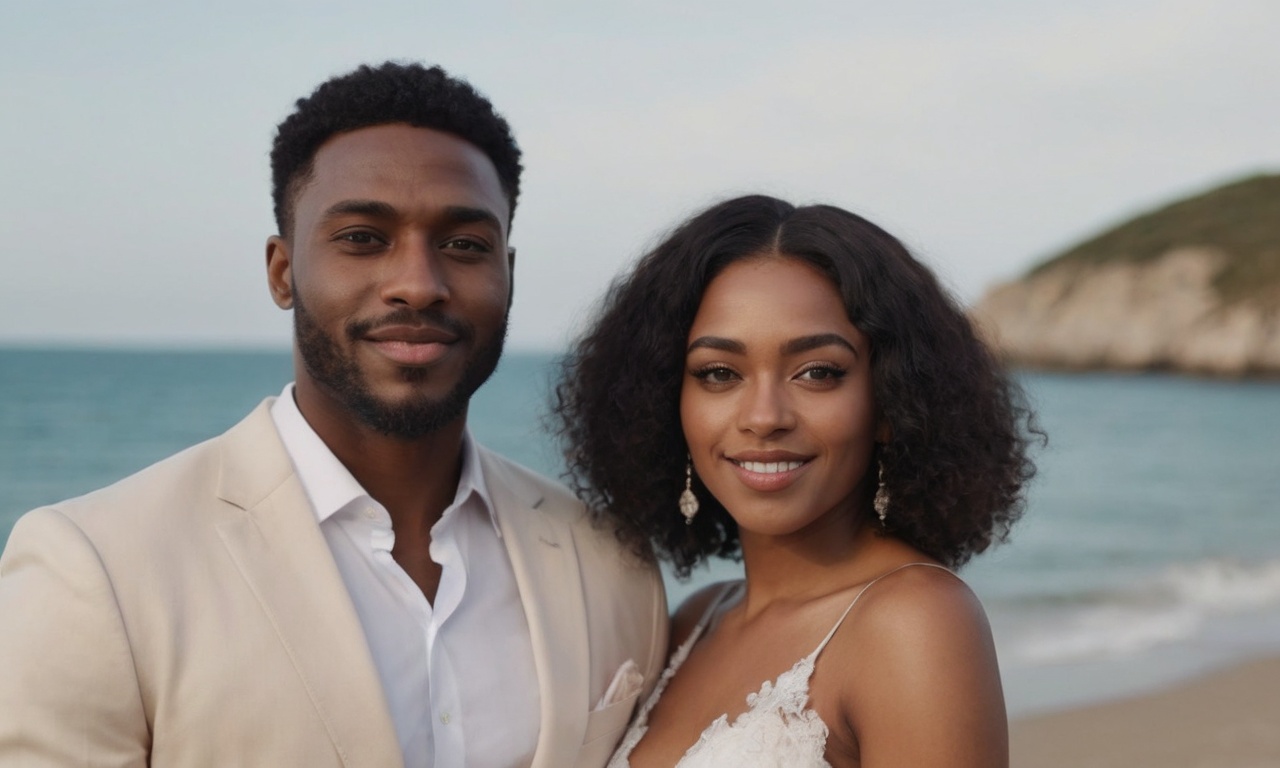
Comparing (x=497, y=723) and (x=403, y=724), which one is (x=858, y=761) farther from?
(x=403, y=724)

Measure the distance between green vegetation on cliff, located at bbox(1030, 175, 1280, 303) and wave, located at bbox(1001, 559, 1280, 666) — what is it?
30.5 meters

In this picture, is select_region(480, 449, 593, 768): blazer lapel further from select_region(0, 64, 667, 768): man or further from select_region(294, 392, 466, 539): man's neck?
select_region(294, 392, 466, 539): man's neck

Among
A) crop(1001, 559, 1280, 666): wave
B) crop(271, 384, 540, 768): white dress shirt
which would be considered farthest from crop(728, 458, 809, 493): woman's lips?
crop(1001, 559, 1280, 666): wave

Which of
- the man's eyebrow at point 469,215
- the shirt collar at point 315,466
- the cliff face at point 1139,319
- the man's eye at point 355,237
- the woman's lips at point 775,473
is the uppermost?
the man's eyebrow at point 469,215

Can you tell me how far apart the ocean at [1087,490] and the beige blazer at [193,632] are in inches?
46.1

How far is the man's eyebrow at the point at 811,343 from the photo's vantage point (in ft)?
10.1

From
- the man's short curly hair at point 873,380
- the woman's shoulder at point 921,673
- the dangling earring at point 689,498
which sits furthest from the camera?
the dangling earring at point 689,498

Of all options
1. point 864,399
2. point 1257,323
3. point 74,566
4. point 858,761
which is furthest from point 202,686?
point 1257,323

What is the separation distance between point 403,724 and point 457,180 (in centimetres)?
127

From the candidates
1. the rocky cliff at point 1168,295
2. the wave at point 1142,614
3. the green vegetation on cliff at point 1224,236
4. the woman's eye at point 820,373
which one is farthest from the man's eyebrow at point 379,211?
the green vegetation on cliff at point 1224,236

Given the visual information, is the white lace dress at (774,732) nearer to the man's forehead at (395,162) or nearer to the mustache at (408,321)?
the mustache at (408,321)

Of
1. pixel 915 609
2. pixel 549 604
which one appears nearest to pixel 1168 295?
pixel 915 609

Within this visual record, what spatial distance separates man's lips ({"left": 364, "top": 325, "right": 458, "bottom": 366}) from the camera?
2.88m

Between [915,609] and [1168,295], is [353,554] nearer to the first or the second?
[915,609]
